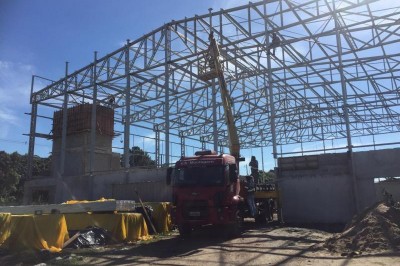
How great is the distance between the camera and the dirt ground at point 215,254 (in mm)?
9702

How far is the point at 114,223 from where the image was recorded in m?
13.7

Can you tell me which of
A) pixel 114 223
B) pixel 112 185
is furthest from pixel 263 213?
pixel 112 185

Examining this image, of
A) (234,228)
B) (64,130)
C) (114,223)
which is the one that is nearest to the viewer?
(114,223)

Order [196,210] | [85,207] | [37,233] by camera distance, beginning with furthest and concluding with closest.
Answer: [85,207], [196,210], [37,233]

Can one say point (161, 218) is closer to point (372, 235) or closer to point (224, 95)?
point (224, 95)

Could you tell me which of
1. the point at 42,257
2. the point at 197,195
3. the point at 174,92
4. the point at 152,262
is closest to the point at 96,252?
the point at 42,257

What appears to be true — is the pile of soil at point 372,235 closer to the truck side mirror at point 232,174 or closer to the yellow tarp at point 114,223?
the truck side mirror at point 232,174

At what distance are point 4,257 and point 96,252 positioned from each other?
2545 millimetres

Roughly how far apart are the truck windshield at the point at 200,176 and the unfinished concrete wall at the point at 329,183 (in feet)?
24.1

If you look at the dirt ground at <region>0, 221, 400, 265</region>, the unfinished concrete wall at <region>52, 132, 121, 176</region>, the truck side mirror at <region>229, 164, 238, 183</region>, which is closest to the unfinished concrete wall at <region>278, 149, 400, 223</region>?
the dirt ground at <region>0, 221, 400, 265</region>

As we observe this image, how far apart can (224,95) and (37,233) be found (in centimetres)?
971

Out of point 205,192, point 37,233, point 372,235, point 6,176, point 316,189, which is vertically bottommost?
point 372,235

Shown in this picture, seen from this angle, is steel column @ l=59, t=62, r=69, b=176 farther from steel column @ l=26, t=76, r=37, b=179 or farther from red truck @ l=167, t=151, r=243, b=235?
red truck @ l=167, t=151, r=243, b=235

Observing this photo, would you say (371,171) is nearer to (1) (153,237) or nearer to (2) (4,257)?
(1) (153,237)
